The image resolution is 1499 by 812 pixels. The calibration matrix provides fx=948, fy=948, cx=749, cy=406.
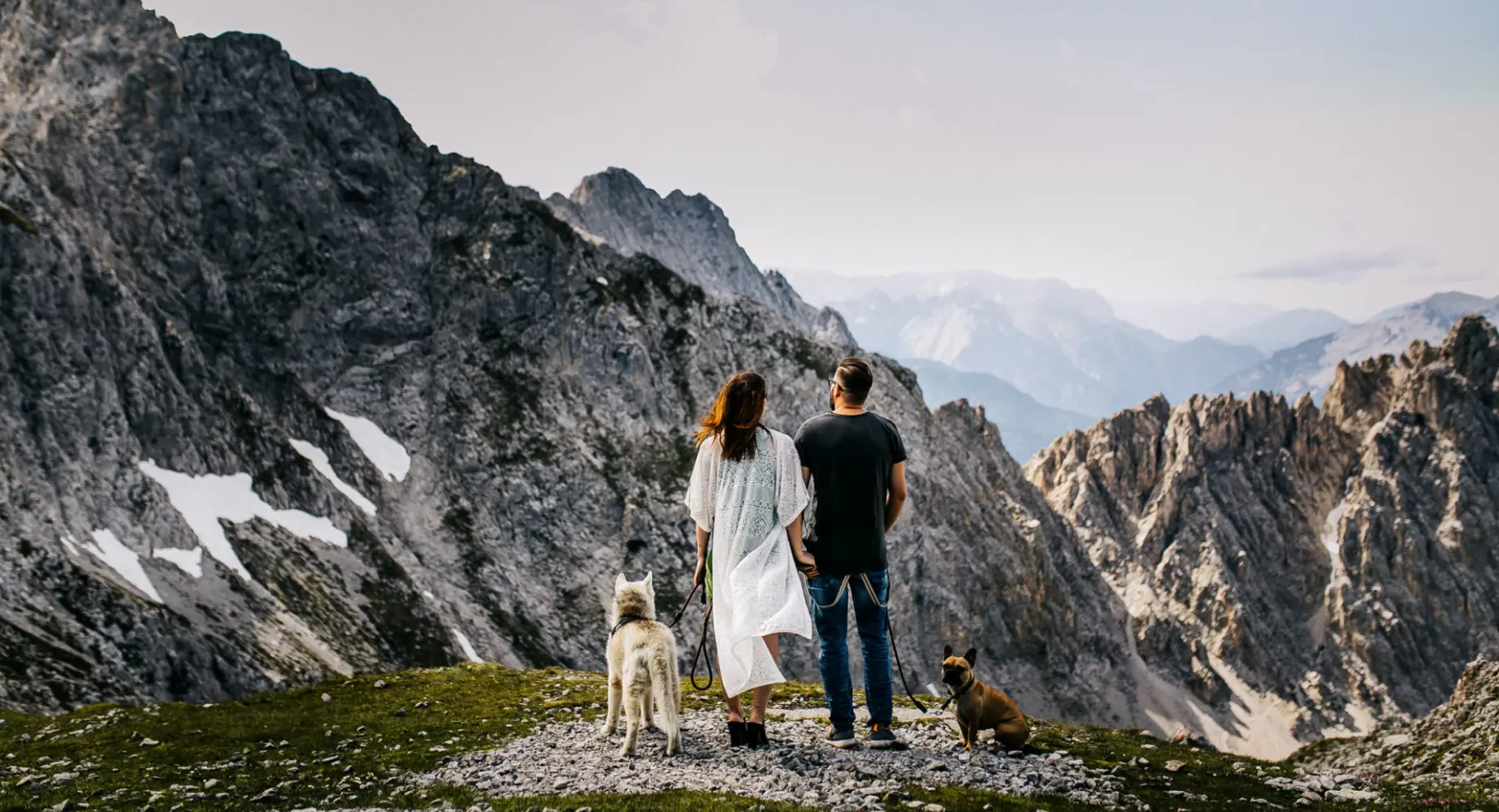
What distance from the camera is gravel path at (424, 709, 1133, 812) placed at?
42.4ft

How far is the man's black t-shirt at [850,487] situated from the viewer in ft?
45.7

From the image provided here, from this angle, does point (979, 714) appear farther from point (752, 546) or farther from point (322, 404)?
point (322, 404)

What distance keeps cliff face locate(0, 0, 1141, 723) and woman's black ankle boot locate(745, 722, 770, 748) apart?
Result: 3345 centimetres

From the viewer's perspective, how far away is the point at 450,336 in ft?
359

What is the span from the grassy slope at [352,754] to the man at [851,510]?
2.45 meters

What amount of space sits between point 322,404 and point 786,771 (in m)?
96.3

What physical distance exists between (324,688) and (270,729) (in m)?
6.74

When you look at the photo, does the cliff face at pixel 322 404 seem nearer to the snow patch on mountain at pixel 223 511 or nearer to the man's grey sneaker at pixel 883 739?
the snow patch on mountain at pixel 223 511

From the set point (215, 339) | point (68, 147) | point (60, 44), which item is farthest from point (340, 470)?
point (60, 44)

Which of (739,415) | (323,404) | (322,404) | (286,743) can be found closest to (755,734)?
(739,415)

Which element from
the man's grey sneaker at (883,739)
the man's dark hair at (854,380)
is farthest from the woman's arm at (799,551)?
the man's grey sneaker at (883,739)

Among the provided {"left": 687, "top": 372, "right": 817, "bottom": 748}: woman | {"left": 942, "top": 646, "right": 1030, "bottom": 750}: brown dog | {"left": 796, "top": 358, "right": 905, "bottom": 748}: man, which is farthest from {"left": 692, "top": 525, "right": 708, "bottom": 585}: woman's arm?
{"left": 942, "top": 646, "right": 1030, "bottom": 750}: brown dog

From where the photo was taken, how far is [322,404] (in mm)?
98625

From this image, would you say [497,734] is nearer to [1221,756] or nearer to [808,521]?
[808,521]
